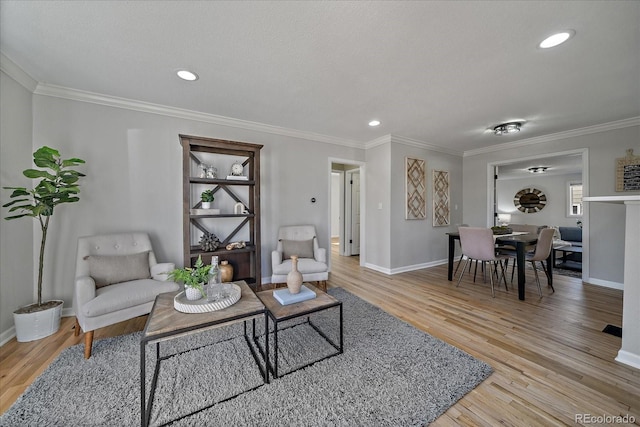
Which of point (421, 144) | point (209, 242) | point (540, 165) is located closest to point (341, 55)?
point (209, 242)

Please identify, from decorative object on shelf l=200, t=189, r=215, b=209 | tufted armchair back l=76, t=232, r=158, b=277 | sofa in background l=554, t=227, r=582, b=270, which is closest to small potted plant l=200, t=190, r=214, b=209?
decorative object on shelf l=200, t=189, r=215, b=209

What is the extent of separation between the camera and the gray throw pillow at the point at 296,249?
3.51 m

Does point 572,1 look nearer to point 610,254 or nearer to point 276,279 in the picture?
point 276,279

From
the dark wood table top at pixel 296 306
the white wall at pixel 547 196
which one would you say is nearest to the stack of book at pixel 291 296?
the dark wood table top at pixel 296 306

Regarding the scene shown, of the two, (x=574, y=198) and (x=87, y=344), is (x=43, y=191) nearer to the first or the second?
(x=87, y=344)

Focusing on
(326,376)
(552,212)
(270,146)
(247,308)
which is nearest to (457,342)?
(326,376)

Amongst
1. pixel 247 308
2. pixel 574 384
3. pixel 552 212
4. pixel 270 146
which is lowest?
pixel 574 384

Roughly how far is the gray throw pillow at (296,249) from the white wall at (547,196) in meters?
6.52

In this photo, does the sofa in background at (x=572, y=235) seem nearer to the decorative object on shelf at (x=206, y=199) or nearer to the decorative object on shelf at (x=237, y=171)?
the decorative object on shelf at (x=237, y=171)

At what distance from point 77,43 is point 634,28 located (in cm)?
403

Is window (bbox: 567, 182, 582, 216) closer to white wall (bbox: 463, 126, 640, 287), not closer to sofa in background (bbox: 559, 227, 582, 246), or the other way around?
sofa in background (bbox: 559, 227, 582, 246)

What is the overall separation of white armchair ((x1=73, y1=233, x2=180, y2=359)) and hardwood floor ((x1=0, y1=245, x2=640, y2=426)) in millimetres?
428

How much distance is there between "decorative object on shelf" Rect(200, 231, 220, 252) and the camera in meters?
3.09

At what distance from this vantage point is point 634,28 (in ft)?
5.51
